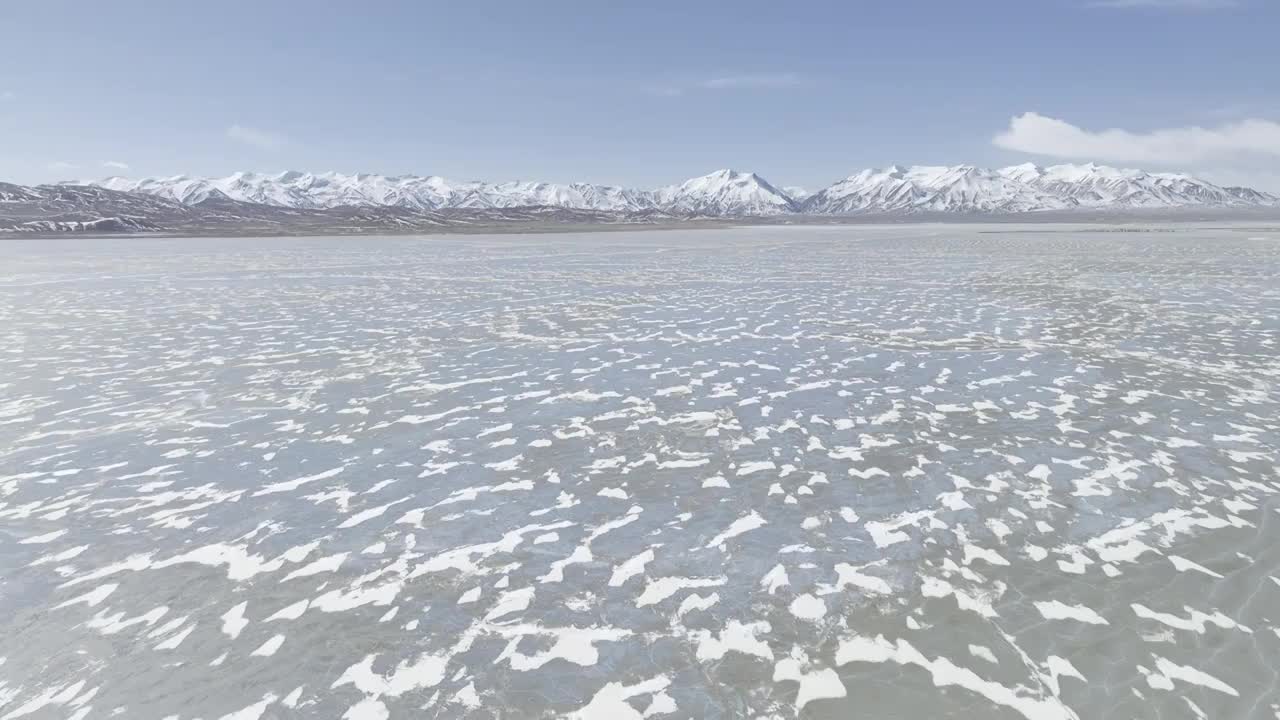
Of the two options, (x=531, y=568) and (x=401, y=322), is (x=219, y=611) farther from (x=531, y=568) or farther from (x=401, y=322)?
(x=401, y=322)

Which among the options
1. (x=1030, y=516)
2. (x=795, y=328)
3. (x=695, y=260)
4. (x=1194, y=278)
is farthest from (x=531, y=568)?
(x=695, y=260)

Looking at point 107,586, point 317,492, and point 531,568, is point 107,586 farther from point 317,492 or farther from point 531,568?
point 531,568

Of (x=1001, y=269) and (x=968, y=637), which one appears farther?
(x=1001, y=269)

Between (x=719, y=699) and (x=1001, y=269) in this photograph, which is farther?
(x=1001, y=269)

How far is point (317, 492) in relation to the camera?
8750 millimetres

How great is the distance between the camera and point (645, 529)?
7766mm

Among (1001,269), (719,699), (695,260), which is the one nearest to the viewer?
(719,699)

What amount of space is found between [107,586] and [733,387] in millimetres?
9960

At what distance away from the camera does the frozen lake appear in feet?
17.3

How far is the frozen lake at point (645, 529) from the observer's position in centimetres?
527

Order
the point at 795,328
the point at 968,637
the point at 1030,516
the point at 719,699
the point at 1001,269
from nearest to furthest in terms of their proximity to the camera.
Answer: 1. the point at 719,699
2. the point at 968,637
3. the point at 1030,516
4. the point at 795,328
5. the point at 1001,269

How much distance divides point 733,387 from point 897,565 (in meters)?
6.97

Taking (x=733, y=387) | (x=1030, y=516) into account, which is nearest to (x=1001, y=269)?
(x=733, y=387)

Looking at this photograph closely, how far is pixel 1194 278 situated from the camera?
31984 mm
